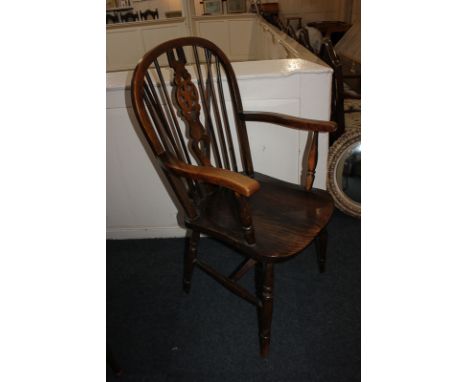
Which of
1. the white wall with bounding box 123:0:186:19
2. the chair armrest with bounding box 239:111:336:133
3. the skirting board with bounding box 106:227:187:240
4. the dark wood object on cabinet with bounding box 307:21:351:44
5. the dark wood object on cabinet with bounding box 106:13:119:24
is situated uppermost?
the white wall with bounding box 123:0:186:19

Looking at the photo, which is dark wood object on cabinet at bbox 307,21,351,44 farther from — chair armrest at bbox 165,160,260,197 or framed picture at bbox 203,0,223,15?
chair armrest at bbox 165,160,260,197

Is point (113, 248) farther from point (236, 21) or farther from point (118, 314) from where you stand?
point (236, 21)

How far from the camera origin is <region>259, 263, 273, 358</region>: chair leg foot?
0.94 meters

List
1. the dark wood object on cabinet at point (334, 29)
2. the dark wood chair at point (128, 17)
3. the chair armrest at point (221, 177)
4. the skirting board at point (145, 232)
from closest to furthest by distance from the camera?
the chair armrest at point (221, 177)
the skirting board at point (145, 232)
the dark wood object on cabinet at point (334, 29)
the dark wood chair at point (128, 17)

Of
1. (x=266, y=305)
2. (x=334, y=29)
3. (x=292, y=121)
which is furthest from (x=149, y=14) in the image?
(x=266, y=305)

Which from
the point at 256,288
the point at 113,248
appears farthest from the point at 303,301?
the point at 113,248

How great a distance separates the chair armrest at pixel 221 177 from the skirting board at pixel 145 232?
87 cm

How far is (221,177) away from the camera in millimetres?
780

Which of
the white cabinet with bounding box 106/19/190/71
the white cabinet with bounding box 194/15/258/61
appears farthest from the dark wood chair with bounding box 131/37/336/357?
the white cabinet with bounding box 106/19/190/71

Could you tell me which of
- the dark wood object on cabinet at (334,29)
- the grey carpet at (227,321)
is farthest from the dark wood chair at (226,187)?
the dark wood object on cabinet at (334,29)

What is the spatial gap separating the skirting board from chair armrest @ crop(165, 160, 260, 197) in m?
0.87

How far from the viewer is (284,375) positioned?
104cm

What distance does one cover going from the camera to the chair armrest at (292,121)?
3.35 feet

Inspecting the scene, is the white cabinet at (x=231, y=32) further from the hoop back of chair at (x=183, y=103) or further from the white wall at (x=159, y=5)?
the hoop back of chair at (x=183, y=103)
